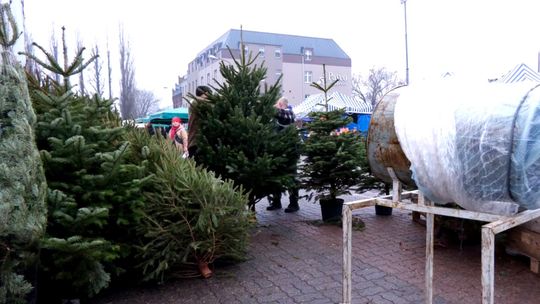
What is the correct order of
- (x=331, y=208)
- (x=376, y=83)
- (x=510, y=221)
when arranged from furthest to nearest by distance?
1. (x=376, y=83)
2. (x=331, y=208)
3. (x=510, y=221)

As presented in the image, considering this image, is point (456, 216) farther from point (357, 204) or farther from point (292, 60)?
point (292, 60)

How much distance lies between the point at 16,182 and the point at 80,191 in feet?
2.47

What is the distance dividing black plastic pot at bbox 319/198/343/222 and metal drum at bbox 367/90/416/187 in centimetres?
328

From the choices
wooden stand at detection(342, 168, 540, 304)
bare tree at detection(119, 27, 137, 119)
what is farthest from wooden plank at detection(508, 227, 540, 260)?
bare tree at detection(119, 27, 137, 119)

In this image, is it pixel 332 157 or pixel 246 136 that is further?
pixel 332 157

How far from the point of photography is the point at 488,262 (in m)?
1.96

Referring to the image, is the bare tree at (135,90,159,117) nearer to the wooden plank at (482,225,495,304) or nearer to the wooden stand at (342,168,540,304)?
the wooden stand at (342,168,540,304)

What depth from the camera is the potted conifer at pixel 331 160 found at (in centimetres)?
568

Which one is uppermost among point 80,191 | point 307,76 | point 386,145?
point 307,76

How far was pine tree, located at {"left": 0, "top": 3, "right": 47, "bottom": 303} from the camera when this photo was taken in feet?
7.55

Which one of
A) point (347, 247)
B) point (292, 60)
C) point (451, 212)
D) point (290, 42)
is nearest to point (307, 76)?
point (292, 60)

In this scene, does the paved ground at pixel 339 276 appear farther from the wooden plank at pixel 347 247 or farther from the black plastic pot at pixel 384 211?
the black plastic pot at pixel 384 211

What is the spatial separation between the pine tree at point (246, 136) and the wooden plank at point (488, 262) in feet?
11.4

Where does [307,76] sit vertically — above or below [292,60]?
below
